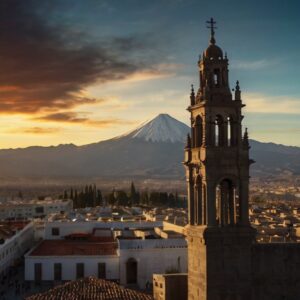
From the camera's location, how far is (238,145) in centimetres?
1933

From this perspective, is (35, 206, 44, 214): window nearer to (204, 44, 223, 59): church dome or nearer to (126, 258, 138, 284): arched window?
(126, 258, 138, 284): arched window

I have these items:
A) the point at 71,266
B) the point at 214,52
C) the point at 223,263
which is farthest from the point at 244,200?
the point at 71,266

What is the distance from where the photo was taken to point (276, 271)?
758 inches

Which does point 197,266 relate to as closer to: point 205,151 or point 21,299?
point 205,151

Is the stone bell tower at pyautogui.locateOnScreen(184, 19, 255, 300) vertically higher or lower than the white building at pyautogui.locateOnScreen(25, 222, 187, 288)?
higher

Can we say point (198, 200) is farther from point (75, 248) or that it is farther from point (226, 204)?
point (75, 248)

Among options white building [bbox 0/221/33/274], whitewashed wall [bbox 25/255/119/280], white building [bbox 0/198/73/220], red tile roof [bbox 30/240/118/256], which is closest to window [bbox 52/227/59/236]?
white building [bbox 0/221/33/274]

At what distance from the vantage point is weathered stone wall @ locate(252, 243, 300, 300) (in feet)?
62.9

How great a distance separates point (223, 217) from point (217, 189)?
3.09 ft

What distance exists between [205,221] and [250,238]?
1.51 meters

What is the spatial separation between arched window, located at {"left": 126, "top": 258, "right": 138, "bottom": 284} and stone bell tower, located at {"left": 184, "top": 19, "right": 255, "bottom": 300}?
18.8m

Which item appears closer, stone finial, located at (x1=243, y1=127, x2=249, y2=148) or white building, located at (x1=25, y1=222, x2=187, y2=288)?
stone finial, located at (x1=243, y1=127, x2=249, y2=148)

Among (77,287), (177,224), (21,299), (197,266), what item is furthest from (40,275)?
(197,266)

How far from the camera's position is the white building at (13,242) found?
43344 millimetres
